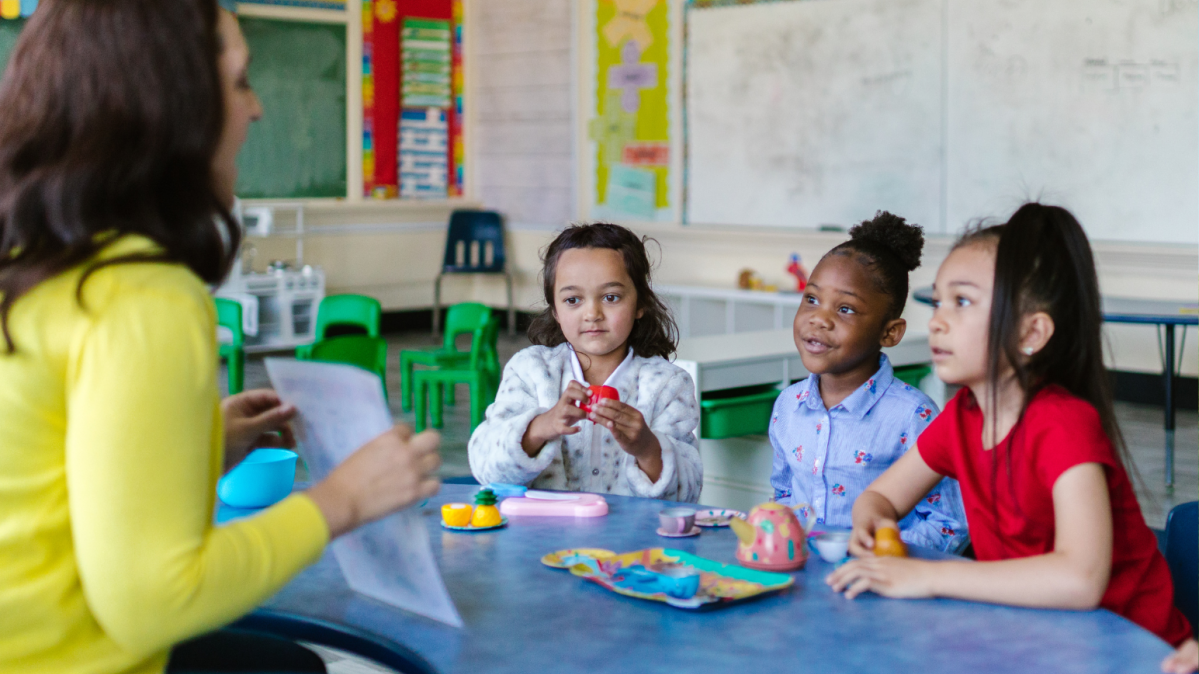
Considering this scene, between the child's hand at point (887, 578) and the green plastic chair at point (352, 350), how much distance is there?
2.59 m

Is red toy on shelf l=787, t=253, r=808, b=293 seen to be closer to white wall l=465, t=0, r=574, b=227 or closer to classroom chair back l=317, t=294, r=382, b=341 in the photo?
white wall l=465, t=0, r=574, b=227

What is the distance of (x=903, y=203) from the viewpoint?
6266mm

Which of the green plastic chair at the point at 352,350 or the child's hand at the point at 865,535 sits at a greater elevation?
the child's hand at the point at 865,535

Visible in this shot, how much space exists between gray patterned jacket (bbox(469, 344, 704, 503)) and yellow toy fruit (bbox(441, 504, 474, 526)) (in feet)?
1.12

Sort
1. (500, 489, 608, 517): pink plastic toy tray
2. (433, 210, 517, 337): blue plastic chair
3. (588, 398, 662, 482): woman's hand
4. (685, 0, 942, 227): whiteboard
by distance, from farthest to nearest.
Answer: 1. (433, 210, 517, 337): blue plastic chair
2. (685, 0, 942, 227): whiteboard
3. (588, 398, 662, 482): woman's hand
4. (500, 489, 608, 517): pink plastic toy tray

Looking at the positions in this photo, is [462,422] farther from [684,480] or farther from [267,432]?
[267,432]

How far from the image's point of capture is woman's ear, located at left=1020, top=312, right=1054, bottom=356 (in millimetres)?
1264

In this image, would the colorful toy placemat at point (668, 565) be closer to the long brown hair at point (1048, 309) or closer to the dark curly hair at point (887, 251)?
the long brown hair at point (1048, 309)

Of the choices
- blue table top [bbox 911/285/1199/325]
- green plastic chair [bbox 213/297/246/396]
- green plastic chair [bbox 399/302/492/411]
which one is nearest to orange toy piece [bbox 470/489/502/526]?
blue table top [bbox 911/285/1199/325]

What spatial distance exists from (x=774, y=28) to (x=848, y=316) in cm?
512

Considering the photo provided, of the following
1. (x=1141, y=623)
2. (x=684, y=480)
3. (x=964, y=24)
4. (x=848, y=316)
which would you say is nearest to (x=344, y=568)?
(x=684, y=480)

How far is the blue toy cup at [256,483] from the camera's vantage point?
1.57 metres

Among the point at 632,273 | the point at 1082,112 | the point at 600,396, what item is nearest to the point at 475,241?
the point at 1082,112

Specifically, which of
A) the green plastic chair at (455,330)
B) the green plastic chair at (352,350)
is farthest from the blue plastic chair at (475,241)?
the green plastic chair at (352,350)
